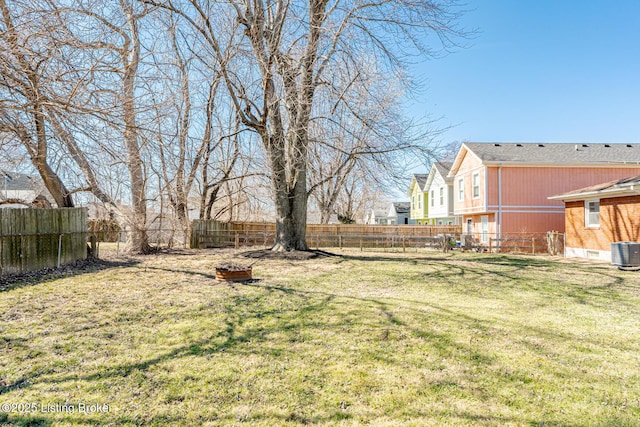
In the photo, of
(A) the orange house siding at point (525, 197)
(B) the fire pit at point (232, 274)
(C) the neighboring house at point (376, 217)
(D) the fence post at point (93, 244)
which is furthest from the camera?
(C) the neighboring house at point (376, 217)

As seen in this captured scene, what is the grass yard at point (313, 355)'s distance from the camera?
2.74 metres

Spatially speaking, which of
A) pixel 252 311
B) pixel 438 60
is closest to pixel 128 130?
A: pixel 252 311

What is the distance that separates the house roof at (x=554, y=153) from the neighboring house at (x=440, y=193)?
431 cm

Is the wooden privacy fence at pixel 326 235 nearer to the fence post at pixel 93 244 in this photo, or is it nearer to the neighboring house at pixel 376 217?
the fence post at pixel 93 244

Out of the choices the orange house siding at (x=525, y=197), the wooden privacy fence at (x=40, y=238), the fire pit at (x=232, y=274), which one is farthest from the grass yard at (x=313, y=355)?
the orange house siding at (x=525, y=197)

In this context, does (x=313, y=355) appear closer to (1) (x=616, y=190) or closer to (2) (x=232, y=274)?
(2) (x=232, y=274)

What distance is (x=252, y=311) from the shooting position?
538 cm

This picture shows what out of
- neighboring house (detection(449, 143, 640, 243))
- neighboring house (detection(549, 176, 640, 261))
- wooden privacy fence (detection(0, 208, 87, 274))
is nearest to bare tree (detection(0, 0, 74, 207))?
wooden privacy fence (detection(0, 208, 87, 274))

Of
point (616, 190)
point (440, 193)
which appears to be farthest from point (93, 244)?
point (440, 193)

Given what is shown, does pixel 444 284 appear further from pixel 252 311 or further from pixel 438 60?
pixel 438 60

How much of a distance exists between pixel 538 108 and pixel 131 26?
66.5 ft

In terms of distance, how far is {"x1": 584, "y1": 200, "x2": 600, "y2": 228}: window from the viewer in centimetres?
1336

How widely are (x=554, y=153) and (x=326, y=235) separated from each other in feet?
42.8

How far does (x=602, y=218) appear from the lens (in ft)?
42.3
